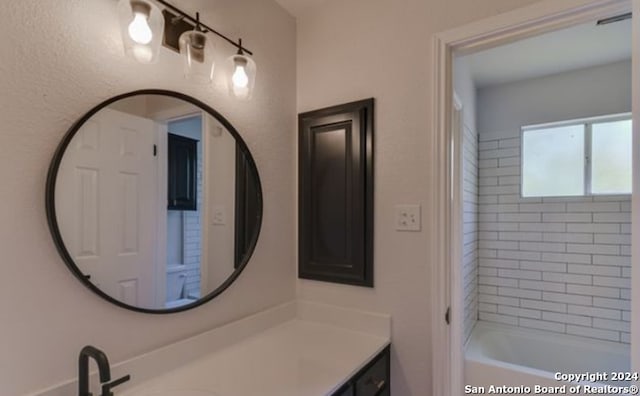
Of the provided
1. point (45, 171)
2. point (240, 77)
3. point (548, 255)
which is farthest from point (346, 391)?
point (548, 255)

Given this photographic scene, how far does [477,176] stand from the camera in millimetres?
3033

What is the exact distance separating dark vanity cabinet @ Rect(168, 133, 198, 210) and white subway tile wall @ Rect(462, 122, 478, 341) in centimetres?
192

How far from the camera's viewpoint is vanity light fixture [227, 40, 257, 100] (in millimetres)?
1350

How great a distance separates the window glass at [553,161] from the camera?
2727mm

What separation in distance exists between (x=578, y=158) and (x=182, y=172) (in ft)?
9.99

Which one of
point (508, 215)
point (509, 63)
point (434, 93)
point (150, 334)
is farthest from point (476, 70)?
point (150, 334)

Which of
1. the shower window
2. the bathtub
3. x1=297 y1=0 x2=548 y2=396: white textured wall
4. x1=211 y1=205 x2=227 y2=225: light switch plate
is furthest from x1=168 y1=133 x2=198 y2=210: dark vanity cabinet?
the shower window

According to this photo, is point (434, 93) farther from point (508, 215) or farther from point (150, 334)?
point (508, 215)

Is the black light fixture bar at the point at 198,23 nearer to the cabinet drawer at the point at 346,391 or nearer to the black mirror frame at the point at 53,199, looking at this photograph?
the black mirror frame at the point at 53,199

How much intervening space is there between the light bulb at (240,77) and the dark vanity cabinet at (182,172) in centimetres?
29

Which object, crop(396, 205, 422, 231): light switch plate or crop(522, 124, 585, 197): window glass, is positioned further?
crop(522, 124, 585, 197): window glass

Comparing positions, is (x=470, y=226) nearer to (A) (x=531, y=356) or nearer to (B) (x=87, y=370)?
(A) (x=531, y=356)

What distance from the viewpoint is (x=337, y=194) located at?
1.60 metres

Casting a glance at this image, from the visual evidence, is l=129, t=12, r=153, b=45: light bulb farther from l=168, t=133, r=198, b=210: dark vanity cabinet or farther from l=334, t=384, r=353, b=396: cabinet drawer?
l=334, t=384, r=353, b=396: cabinet drawer
